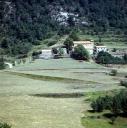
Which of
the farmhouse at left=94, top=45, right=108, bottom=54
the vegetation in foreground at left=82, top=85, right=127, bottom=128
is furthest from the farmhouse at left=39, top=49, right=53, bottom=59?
the vegetation in foreground at left=82, top=85, right=127, bottom=128

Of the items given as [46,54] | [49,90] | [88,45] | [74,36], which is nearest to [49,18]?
[74,36]

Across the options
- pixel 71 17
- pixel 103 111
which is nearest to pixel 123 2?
pixel 71 17

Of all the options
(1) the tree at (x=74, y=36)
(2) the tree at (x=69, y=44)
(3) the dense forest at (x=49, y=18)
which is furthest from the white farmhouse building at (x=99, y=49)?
(3) the dense forest at (x=49, y=18)

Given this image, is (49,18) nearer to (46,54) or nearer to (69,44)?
(69,44)

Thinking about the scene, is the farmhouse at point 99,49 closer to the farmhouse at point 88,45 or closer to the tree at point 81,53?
the farmhouse at point 88,45

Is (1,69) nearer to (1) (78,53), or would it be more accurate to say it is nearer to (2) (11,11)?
(1) (78,53)

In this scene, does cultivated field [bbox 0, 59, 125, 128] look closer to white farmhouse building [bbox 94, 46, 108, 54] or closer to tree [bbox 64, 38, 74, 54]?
white farmhouse building [bbox 94, 46, 108, 54]
